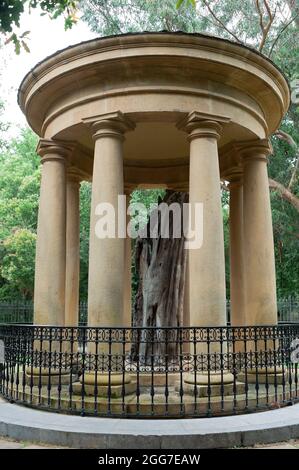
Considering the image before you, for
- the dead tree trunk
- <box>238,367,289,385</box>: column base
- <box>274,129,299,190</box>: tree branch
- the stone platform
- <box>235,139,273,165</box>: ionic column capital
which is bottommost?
the stone platform

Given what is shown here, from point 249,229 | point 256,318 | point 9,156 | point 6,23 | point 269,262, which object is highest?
point 9,156

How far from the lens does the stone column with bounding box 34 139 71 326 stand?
902 centimetres

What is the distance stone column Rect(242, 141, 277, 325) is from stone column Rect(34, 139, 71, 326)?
12.6 ft

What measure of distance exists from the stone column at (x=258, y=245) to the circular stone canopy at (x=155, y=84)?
0.61m

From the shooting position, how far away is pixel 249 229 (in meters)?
9.60

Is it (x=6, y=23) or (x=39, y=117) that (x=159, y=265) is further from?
(x=6, y=23)

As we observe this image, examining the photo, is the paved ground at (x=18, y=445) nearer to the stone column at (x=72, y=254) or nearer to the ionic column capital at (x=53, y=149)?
the stone column at (x=72, y=254)

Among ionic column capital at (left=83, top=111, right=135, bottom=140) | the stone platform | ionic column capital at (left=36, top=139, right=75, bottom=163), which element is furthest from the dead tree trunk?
the stone platform

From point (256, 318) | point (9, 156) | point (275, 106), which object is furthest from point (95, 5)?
point (256, 318)

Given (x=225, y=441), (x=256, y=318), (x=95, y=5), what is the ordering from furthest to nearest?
(x=95, y=5), (x=256, y=318), (x=225, y=441)

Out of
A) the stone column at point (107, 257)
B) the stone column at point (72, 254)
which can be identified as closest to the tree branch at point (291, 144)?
the stone column at point (72, 254)

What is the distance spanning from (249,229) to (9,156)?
24.9 metres

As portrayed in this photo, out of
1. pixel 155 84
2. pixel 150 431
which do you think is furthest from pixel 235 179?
pixel 150 431

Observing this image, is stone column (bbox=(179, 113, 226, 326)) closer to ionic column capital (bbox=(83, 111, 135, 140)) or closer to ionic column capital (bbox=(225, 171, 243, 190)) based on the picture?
ionic column capital (bbox=(83, 111, 135, 140))
